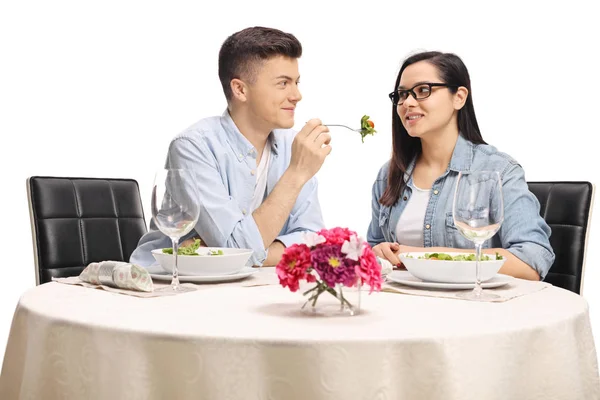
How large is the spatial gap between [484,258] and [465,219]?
0.23 metres

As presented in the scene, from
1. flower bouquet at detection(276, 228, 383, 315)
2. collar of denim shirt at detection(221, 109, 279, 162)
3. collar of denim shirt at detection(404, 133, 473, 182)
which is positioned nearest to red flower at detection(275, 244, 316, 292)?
flower bouquet at detection(276, 228, 383, 315)

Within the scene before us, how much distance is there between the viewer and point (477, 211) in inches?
69.9

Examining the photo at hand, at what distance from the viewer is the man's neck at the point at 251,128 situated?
9.54 feet

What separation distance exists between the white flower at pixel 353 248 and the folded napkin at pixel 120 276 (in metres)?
0.61

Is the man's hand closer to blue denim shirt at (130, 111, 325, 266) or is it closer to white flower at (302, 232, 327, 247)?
blue denim shirt at (130, 111, 325, 266)

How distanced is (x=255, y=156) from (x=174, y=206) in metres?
1.05

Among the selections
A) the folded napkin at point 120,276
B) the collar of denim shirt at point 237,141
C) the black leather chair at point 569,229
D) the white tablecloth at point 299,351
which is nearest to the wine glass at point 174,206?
the folded napkin at point 120,276

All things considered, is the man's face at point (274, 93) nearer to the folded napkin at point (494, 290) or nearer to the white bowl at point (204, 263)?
the white bowl at point (204, 263)

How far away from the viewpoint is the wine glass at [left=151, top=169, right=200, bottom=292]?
1.86 m

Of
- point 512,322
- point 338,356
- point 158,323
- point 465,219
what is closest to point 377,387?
point 338,356

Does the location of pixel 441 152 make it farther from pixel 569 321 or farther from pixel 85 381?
pixel 85 381

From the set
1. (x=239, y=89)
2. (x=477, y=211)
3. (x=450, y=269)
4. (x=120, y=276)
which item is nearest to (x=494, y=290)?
(x=450, y=269)

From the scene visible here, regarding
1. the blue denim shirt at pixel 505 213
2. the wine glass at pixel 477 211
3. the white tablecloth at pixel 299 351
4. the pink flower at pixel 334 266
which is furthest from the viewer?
the blue denim shirt at pixel 505 213

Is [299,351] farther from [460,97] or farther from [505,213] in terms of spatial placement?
[460,97]
